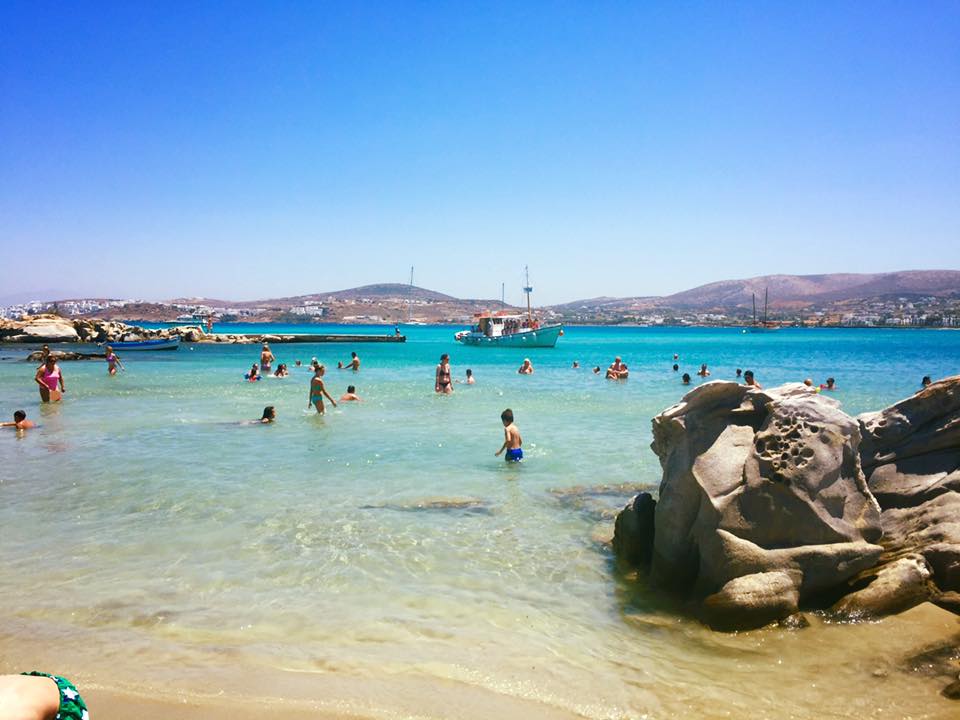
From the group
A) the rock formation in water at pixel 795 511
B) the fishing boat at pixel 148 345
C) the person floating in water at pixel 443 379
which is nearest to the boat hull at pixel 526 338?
the fishing boat at pixel 148 345

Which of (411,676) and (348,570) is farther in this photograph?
(348,570)

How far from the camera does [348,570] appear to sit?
285 inches

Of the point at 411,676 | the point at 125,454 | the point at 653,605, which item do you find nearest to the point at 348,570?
the point at 411,676

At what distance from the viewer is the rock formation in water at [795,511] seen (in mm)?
5730

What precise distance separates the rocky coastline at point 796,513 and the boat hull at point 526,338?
58.8 meters

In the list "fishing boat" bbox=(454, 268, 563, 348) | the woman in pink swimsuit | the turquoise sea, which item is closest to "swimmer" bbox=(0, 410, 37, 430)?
the turquoise sea

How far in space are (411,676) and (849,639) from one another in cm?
342

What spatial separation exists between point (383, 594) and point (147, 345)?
57356mm

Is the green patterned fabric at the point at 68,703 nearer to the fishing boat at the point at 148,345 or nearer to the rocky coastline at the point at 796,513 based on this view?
the rocky coastline at the point at 796,513

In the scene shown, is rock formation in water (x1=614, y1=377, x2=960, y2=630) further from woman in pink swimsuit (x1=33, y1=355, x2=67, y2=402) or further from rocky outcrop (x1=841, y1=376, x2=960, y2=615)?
woman in pink swimsuit (x1=33, y1=355, x2=67, y2=402)

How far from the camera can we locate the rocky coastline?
225 inches

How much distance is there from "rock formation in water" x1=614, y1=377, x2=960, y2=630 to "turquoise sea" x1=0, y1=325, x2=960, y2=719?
0.95 feet

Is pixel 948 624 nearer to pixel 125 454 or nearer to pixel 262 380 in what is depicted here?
pixel 125 454

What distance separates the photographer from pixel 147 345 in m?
57.3
